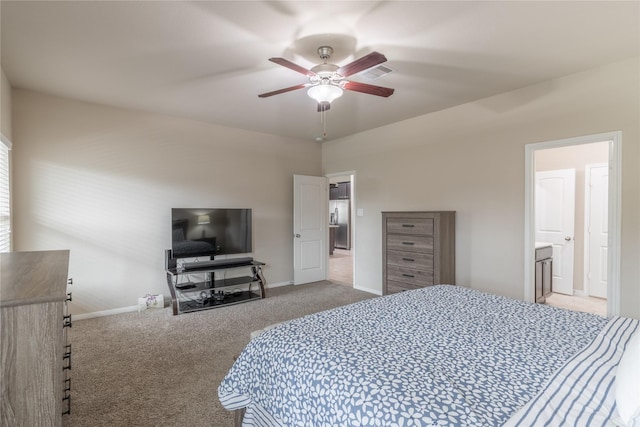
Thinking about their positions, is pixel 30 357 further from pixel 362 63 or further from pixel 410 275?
pixel 410 275

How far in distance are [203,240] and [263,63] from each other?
258 cm

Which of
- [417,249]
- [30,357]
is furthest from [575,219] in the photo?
[30,357]

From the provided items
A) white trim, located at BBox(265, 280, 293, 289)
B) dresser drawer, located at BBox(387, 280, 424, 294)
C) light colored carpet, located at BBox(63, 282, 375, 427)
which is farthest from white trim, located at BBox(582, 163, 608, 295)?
white trim, located at BBox(265, 280, 293, 289)

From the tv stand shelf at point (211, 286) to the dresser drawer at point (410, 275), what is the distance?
1879 mm

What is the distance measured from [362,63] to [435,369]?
186cm

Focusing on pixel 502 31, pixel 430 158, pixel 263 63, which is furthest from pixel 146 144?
pixel 502 31

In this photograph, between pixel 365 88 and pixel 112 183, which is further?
pixel 112 183

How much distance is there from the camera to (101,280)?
13.1ft

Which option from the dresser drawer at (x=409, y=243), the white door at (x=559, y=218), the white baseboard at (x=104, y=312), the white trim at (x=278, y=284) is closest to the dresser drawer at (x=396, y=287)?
the dresser drawer at (x=409, y=243)

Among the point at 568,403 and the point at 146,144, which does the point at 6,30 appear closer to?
the point at 146,144

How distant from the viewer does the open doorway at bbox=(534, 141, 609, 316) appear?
14.6 ft

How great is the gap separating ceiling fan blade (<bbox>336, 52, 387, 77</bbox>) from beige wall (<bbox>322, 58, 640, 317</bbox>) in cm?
230

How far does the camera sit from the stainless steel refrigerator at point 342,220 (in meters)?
10.7

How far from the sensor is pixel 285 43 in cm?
252
